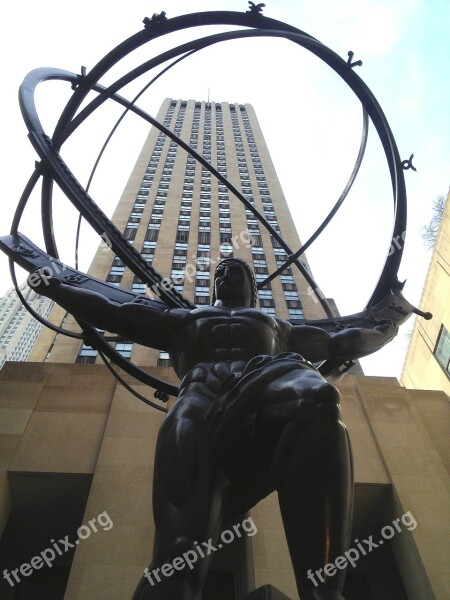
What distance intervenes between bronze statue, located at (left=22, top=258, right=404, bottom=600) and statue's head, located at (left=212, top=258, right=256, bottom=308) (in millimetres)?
609

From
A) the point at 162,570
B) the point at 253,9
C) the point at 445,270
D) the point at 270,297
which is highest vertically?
the point at 253,9

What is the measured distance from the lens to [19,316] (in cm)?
8112

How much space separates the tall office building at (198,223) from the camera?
82.4ft

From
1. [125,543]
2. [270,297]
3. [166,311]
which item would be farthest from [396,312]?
[270,297]

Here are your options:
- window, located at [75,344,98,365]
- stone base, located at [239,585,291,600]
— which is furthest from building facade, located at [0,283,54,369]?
stone base, located at [239,585,291,600]

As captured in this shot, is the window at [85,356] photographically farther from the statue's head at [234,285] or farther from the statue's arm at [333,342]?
the statue's arm at [333,342]

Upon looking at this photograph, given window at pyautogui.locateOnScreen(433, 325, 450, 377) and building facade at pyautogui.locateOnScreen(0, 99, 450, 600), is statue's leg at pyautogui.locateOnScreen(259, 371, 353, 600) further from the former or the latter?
window at pyautogui.locateOnScreen(433, 325, 450, 377)

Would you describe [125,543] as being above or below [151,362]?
above

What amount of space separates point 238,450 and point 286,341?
55.8 inches

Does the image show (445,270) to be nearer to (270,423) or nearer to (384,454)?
(384,454)

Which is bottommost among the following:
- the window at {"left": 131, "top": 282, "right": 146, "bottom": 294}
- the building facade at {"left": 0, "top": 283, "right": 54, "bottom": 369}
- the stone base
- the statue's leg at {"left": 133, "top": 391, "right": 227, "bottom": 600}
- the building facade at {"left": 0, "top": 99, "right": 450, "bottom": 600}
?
the building facade at {"left": 0, "top": 283, "right": 54, "bottom": 369}

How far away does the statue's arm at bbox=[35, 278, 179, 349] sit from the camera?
149 inches

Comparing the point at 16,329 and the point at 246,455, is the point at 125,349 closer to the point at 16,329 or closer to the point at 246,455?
the point at 246,455

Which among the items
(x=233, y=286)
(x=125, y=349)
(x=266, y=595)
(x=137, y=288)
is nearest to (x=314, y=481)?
(x=266, y=595)
